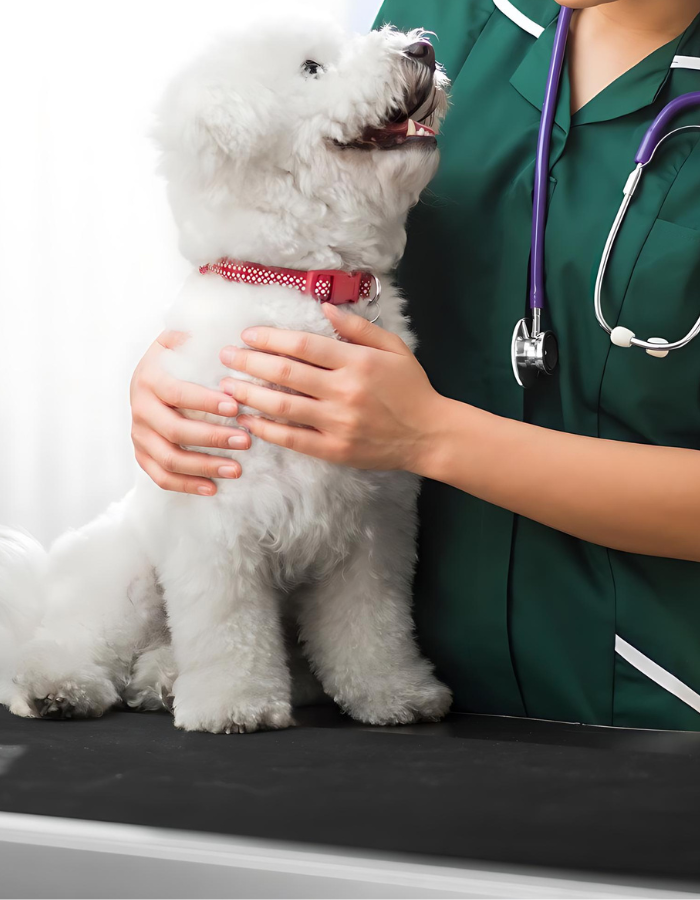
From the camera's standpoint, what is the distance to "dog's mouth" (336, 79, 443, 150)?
96 cm

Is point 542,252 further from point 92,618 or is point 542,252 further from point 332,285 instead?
point 92,618

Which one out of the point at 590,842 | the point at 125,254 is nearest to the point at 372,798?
the point at 590,842

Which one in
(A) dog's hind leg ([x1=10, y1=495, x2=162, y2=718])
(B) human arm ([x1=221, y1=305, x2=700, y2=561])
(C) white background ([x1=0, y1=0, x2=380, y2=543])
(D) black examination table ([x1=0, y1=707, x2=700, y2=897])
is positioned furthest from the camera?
(C) white background ([x1=0, y1=0, x2=380, y2=543])

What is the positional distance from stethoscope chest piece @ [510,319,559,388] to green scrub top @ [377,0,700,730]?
1.5 inches

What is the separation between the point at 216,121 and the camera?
2.94 feet

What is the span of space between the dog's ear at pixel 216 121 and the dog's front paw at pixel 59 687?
586 millimetres

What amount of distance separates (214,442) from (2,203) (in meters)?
1.87

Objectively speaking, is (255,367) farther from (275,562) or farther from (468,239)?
(468,239)

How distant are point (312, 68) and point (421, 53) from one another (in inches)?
5.0

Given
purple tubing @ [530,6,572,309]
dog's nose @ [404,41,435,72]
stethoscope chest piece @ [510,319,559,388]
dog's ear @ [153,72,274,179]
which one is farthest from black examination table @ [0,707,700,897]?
dog's nose @ [404,41,435,72]

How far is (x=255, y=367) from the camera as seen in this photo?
897 millimetres

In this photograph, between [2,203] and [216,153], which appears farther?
[2,203]

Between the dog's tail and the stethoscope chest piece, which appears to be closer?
the stethoscope chest piece

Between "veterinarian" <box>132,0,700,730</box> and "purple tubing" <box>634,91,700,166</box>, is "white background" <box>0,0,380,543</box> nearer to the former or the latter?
"veterinarian" <box>132,0,700,730</box>
